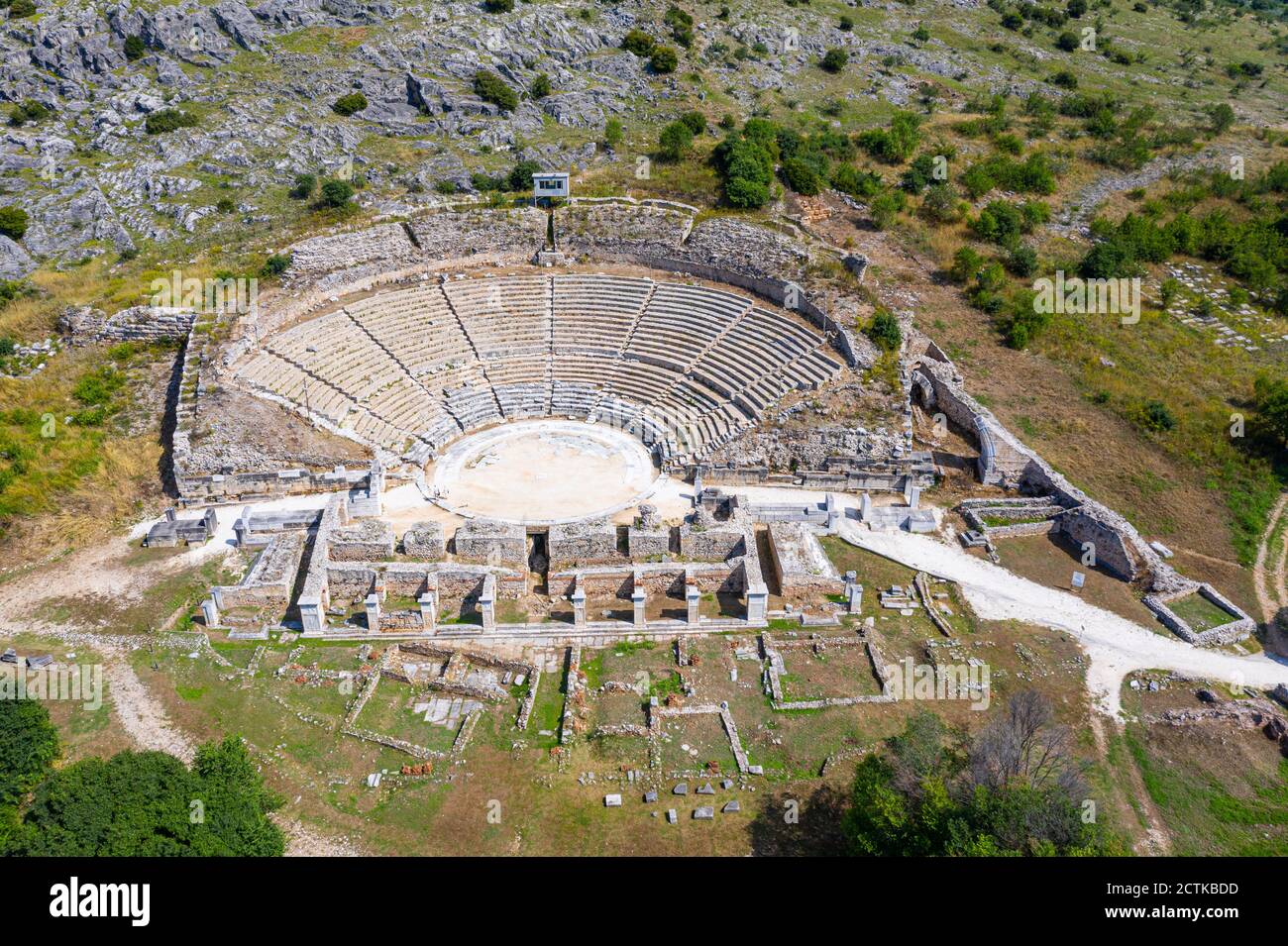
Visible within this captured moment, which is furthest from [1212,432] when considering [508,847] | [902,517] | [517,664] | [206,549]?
[206,549]

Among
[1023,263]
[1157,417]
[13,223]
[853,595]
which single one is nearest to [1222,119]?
[1023,263]

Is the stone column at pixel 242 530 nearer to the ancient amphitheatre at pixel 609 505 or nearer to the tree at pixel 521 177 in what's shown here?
the ancient amphitheatre at pixel 609 505

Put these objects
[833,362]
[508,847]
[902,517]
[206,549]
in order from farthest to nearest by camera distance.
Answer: [833,362], [902,517], [206,549], [508,847]

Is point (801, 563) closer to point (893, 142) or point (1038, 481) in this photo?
point (1038, 481)

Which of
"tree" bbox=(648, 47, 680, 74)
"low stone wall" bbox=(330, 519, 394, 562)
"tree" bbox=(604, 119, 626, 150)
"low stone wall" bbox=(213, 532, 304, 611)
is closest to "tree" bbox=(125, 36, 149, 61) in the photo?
"tree" bbox=(604, 119, 626, 150)

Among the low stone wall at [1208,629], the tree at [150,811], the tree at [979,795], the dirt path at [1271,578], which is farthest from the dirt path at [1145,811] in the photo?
the tree at [150,811]

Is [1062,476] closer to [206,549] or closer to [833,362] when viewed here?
[833,362]

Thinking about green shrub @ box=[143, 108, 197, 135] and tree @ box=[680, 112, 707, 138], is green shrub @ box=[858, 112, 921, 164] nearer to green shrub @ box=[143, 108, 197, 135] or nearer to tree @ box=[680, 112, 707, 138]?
tree @ box=[680, 112, 707, 138]
